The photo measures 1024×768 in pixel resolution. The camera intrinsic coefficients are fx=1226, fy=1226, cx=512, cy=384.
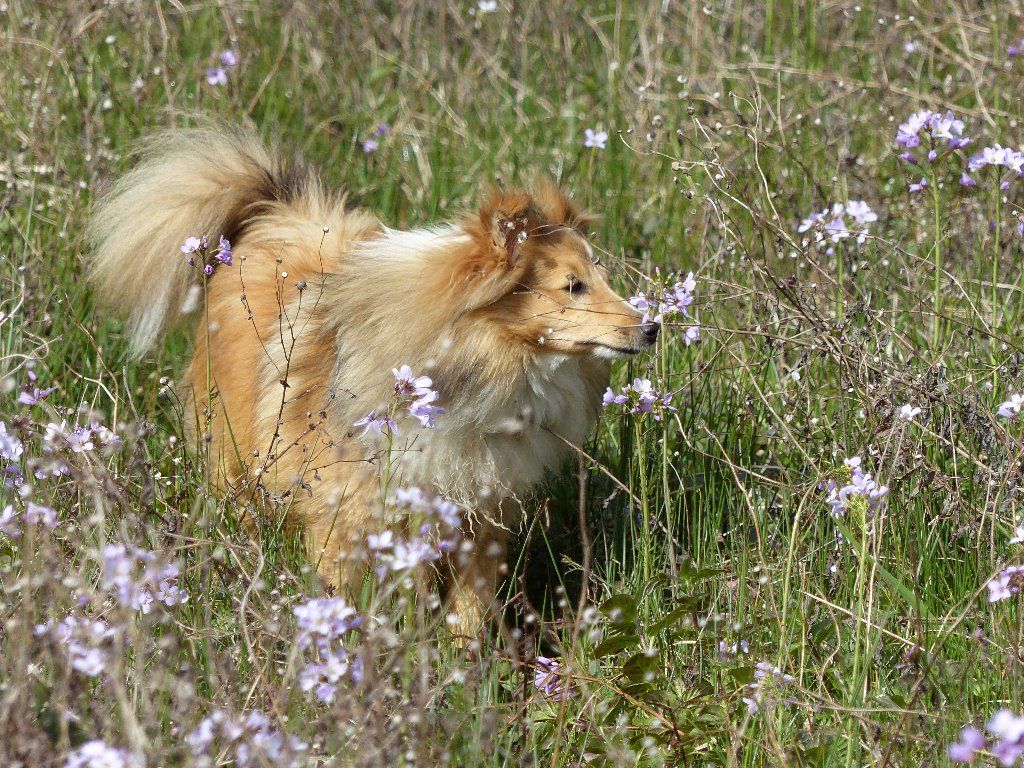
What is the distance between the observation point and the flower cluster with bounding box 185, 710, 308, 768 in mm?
1739

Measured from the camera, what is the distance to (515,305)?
10.5 feet

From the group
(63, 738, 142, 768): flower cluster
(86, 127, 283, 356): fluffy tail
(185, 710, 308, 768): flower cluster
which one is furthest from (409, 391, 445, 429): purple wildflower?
(86, 127, 283, 356): fluffy tail

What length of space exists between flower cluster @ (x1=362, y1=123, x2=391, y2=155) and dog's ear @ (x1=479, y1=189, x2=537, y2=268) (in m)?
2.05

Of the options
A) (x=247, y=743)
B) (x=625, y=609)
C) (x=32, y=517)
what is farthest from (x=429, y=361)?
(x=247, y=743)

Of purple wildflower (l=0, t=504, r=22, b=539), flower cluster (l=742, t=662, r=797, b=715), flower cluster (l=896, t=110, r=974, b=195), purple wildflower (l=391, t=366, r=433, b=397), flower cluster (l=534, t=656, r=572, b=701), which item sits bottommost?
flower cluster (l=534, t=656, r=572, b=701)

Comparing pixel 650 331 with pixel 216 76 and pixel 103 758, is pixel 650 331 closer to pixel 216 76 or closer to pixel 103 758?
pixel 103 758

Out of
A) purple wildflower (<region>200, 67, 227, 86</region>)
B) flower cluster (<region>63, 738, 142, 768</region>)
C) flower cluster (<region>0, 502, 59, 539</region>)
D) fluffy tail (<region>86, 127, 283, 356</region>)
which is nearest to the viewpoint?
flower cluster (<region>63, 738, 142, 768</region>)

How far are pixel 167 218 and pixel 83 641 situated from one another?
2177 millimetres

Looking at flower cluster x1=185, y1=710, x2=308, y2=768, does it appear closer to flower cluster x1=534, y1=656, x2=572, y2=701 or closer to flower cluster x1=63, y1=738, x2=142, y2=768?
flower cluster x1=63, y1=738, x2=142, y2=768

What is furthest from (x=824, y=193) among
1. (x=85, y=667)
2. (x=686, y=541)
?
(x=85, y=667)

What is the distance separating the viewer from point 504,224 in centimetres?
313

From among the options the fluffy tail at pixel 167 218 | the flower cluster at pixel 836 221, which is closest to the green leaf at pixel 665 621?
the flower cluster at pixel 836 221

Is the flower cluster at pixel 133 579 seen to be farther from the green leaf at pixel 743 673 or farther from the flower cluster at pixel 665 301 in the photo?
the flower cluster at pixel 665 301

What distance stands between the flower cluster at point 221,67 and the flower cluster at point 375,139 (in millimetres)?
634
